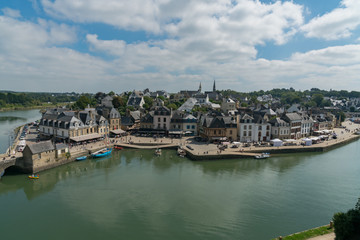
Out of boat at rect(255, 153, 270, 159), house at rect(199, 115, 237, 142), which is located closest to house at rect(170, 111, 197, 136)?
house at rect(199, 115, 237, 142)

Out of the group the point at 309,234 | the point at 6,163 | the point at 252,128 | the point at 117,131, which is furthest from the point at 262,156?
the point at 6,163

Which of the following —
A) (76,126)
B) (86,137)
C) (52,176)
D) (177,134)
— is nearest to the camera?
(52,176)

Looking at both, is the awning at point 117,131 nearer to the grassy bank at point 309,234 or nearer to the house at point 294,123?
the house at point 294,123

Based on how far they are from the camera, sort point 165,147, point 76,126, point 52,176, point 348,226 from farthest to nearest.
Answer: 1. point 165,147
2. point 76,126
3. point 52,176
4. point 348,226

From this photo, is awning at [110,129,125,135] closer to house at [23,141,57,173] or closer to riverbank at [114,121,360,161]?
riverbank at [114,121,360,161]

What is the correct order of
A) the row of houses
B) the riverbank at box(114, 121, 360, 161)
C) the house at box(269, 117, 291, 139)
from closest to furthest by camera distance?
the riverbank at box(114, 121, 360, 161) < the row of houses < the house at box(269, 117, 291, 139)

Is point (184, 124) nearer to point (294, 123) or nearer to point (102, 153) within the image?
point (102, 153)
